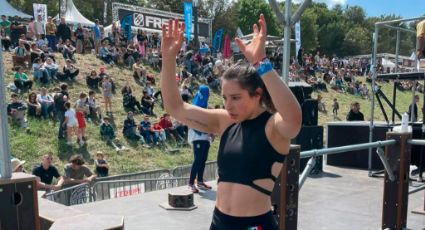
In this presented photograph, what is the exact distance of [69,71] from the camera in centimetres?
1792

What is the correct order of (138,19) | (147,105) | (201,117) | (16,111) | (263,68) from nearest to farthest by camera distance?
(263,68) < (201,117) < (16,111) < (147,105) < (138,19)

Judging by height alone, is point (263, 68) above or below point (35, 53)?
below

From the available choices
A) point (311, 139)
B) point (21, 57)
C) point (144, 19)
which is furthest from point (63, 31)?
point (311, 139)

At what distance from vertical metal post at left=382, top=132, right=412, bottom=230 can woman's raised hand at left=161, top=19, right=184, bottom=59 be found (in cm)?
348

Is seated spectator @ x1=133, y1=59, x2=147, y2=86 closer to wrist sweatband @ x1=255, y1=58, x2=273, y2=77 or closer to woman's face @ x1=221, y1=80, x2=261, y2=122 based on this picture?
woman's face @ x1=221, y1=80, x2=261, y2=122

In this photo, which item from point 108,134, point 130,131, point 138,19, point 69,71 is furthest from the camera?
point 138,19

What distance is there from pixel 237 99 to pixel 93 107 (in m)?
14.2

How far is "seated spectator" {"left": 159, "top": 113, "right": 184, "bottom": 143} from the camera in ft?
52.9

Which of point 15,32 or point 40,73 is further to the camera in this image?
point 15,32

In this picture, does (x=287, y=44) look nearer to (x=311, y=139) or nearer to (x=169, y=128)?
(x=311, y=139)

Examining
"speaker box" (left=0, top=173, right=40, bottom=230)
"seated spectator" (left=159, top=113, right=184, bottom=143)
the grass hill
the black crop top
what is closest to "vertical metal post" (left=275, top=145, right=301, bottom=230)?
the black crop top

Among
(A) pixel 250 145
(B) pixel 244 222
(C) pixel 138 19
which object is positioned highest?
(C) pixel 138 19

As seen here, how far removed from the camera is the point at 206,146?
7.14 m

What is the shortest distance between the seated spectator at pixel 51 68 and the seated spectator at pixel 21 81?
116 cm
